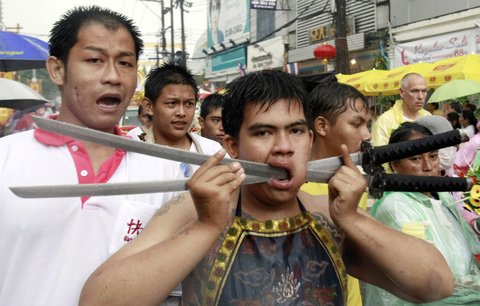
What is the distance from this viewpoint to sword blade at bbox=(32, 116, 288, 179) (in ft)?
4.09

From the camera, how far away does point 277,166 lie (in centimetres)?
154

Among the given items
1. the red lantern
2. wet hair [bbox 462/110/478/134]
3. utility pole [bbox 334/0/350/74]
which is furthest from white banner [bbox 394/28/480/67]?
wet hair [bbox 462/110/478/134]

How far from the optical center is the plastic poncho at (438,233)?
7.84 ft

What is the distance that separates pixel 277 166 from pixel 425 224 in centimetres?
123

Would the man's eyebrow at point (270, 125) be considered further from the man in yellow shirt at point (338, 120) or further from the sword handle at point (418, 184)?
the man in yellow shirt at point (338, 120)

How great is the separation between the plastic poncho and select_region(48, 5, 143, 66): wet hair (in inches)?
55.4

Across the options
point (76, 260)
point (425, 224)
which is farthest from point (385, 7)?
point (76, 260)

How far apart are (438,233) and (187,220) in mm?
1444

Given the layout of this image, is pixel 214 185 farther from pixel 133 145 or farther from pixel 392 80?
pixel 392 80

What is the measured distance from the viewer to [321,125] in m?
3.32

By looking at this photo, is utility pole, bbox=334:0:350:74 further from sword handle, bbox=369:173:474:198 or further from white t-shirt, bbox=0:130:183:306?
white t-shirt, bbox=0:130:183:306

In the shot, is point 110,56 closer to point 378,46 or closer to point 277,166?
point 277,166

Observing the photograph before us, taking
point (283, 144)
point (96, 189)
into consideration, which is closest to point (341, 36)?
point (283, 144)

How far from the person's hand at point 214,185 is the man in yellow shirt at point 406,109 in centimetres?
495
